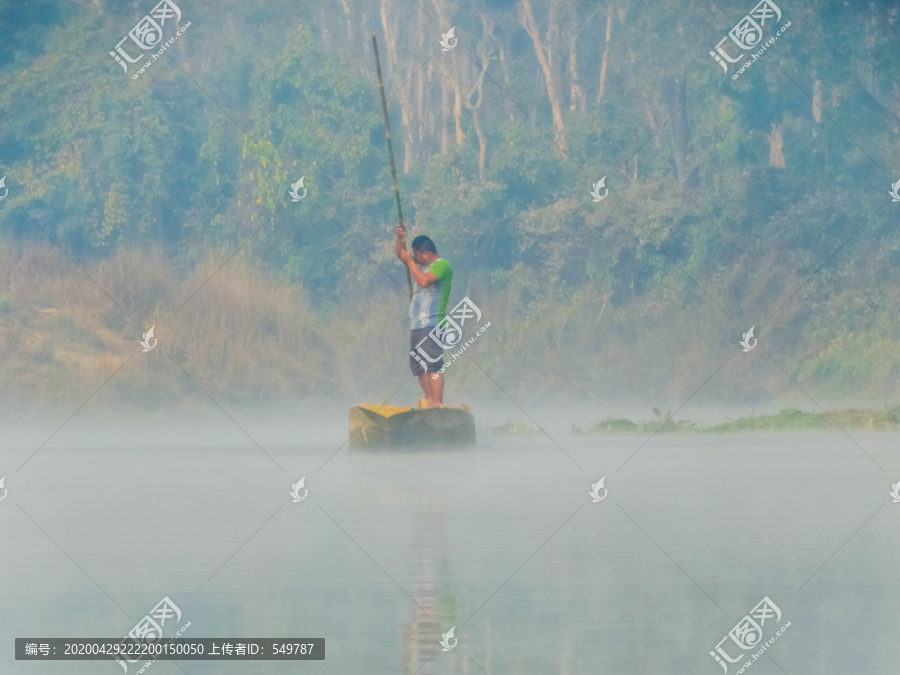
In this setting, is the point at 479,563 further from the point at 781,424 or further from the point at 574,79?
the point at 574,79

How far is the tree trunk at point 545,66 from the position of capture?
28078 millimetres

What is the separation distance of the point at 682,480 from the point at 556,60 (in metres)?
18.6

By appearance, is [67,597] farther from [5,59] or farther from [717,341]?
[5,59]

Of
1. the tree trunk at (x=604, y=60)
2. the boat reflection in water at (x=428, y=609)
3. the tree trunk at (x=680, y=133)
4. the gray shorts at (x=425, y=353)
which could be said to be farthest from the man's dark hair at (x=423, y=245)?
the tree trunk at (x=604, y=60)

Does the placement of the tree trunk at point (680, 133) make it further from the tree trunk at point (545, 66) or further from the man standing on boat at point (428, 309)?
the man standing on boat at point (428, 309)

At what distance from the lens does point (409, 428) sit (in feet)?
47.6

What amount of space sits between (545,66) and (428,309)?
48.3ft

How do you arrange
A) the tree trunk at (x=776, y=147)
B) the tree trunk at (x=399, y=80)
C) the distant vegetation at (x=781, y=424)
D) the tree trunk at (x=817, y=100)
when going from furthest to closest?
the tree trunk at (x=399, y=80) → the tree trunk at (x=817, y=100) → the tree trunk at (x=776, y=147) → the distant vegetation at (x=781, y=424)

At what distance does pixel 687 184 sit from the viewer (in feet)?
86.5

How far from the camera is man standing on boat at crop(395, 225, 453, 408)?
15.0 metres
